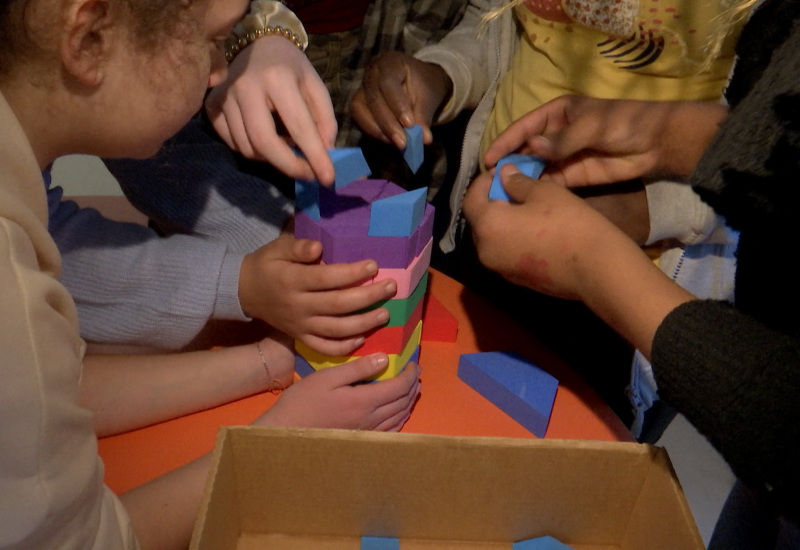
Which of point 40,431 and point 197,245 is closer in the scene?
point 40,431

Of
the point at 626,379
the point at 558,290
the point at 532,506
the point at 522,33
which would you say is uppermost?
the point at 522,33

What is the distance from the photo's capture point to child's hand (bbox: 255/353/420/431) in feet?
2.40

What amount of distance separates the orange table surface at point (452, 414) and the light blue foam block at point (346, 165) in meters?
0.31

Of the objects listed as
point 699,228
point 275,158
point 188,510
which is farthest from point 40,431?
point 699,228

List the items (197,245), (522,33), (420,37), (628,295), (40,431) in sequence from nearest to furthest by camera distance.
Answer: (40,431) < (628,295) < (197,245) < (522,33) < (420,37)

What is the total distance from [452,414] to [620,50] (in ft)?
1.79

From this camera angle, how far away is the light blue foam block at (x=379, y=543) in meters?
0.69

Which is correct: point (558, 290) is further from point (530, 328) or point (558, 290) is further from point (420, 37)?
point (420, 37)

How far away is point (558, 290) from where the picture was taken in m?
0.74

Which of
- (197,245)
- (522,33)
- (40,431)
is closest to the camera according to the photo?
(40,431)

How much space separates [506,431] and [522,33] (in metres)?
0.61

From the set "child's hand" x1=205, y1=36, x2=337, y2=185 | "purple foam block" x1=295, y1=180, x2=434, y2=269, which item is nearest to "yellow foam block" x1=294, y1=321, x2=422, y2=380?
"purple foam block" x1=295, y1=180, x2=434, y2=269

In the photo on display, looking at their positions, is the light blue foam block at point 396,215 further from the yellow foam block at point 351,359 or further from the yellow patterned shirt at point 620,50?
the yellow patterned shirt at point 620,50

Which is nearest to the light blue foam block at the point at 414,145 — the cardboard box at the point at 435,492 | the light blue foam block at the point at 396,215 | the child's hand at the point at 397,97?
A: the child's hand at the point at 397,97
